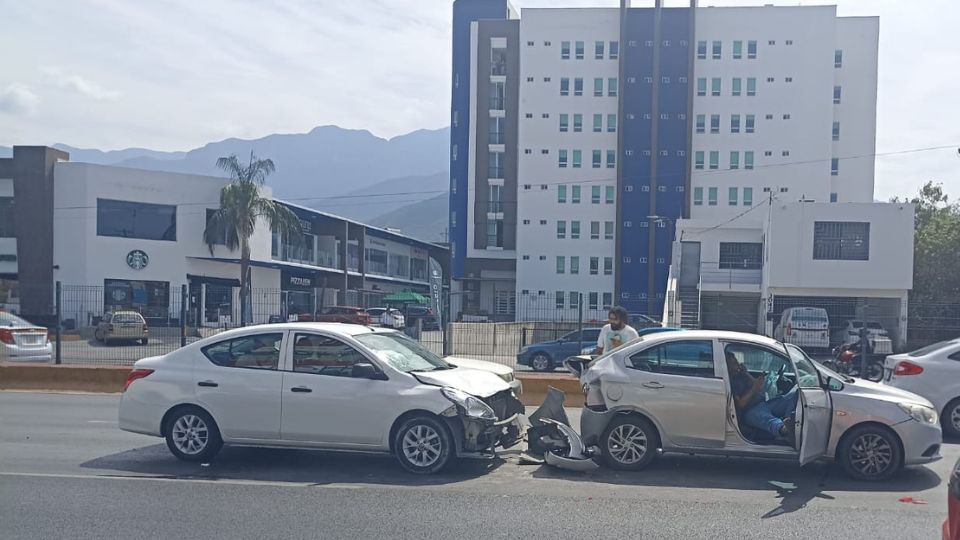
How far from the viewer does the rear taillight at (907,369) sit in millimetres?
12250

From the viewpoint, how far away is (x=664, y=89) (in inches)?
2625

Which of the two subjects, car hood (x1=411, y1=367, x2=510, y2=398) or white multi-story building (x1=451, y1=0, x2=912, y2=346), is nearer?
car hood (x1=411, y1=367, x2=510, y2=398)

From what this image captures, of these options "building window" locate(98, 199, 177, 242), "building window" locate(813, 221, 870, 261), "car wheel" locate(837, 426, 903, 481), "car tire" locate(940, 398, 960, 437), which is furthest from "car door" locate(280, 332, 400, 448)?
"building window" locate(98, 199, 177, 242)

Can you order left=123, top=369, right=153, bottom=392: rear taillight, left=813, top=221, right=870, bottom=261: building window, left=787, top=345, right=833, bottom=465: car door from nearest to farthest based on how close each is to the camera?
1. left=787, top=345, right=833, bottom=465: car door
2. left=123, top=369, right=153, bottom=392: rear taillight
3. left=813, top=221, right=870, bottom=261: building window

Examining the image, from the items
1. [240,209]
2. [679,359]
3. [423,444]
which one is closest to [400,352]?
[423,444]

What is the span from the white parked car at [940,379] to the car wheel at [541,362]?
45.3ft

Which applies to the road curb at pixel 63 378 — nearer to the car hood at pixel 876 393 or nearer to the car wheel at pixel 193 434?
the car wheel at pixel 193 434

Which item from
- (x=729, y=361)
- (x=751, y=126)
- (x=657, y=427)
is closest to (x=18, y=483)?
(x=657, y=427)

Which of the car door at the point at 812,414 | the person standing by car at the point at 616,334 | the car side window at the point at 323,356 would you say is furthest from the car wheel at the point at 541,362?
the car door at the point at 812,414

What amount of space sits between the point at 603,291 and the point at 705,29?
21.5 metres

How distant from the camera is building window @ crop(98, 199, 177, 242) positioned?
44.7 m

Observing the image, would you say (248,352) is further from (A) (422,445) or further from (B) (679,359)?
(B) (679,359)

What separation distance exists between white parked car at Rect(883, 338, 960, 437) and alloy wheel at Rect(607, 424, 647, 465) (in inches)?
205

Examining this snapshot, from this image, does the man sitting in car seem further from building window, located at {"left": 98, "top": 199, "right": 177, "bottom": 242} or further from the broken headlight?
building window, located at {"left": 98, "top": 199, "right": 177, "bottom": 242}
